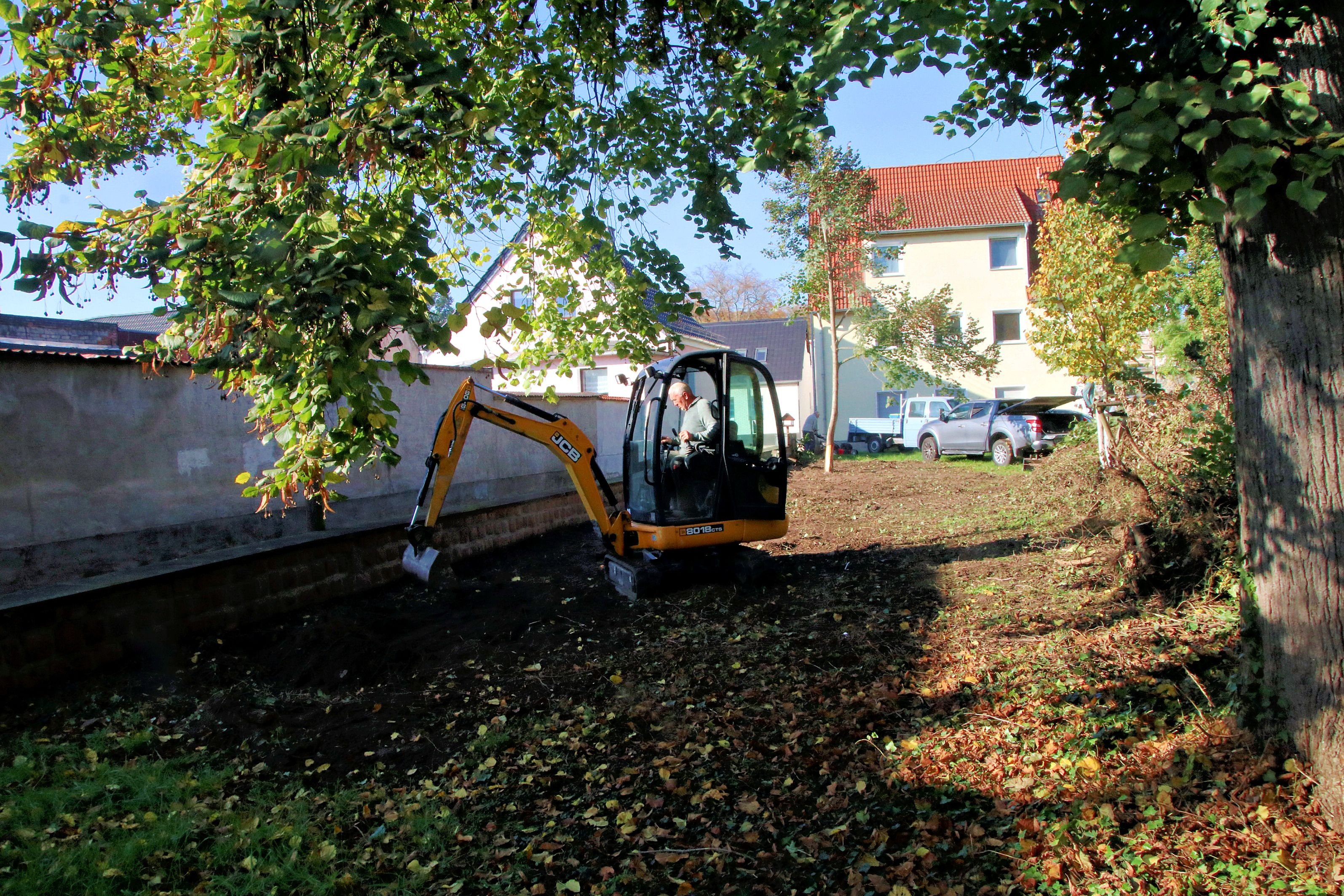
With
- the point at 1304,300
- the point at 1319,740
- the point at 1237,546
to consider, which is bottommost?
the point at 1319,740

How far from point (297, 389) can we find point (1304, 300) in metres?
4.60

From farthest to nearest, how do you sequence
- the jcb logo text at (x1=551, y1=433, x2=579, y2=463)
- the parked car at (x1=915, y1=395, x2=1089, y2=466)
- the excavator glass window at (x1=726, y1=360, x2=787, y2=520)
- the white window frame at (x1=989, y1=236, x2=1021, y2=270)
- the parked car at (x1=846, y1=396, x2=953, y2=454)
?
the white window frame at (x1=989, y1=236, x2=1021, y2=270) < the parked car at (x1=846, y1=396, x2=953, y2=454) < the parked car at (x1=915, y1=395, x2=1089, y2=466) < the jcb logo text at (x1=551, y1=433, x2=579, y2=463) < the excavator glass window at (x1=726, y1=360, x2=787, y2=520)

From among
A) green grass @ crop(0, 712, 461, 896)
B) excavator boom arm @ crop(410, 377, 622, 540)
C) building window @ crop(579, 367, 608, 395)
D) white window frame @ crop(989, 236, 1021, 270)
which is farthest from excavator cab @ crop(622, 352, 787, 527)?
white window frame @ crop(989, 236, 1021, 270)

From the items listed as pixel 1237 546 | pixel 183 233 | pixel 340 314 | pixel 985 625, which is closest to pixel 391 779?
pixel 340 314

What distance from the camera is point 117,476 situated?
24.2 ft

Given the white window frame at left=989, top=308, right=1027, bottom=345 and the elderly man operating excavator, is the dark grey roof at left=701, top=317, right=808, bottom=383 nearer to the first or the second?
the white window frame at left=989, top=308, right=1027, bottom=345

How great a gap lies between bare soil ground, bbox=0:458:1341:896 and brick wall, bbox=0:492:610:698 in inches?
9.7

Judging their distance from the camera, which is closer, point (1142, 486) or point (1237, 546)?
point (1237, 546)

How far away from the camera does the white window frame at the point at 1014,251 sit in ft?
99.2

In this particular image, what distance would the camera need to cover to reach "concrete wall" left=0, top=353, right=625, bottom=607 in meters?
6.57

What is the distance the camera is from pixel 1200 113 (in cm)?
280

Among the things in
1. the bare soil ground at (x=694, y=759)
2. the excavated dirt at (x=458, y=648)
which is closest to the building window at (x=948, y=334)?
the excavated dirt at (x=458, y=648)

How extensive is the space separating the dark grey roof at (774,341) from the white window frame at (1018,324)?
6953 mm

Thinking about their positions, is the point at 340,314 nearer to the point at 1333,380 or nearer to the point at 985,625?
the point at 1333,380
